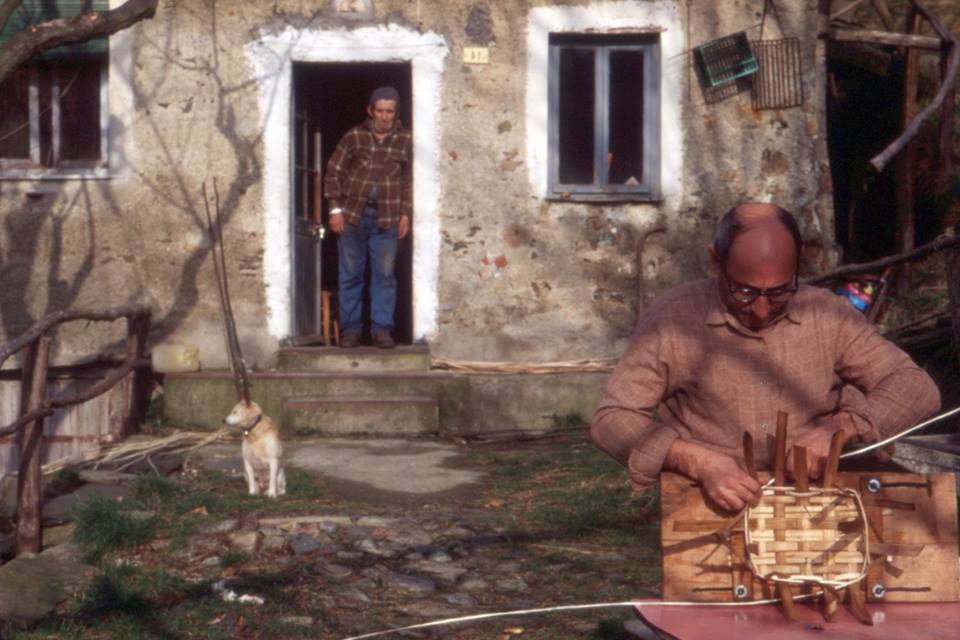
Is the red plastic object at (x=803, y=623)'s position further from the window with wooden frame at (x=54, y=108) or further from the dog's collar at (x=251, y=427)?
the window with wooden frame at (x=54, y=108)

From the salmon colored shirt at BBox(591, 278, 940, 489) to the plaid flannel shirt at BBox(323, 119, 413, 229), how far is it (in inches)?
276

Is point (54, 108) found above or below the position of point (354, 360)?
above

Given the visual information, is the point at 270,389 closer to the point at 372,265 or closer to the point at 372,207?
the point at 372,265

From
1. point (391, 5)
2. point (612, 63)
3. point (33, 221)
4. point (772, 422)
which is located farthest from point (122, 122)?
point (772, 422)

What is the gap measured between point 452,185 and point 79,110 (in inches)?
118

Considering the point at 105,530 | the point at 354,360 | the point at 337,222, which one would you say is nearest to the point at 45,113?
the point at 337,222

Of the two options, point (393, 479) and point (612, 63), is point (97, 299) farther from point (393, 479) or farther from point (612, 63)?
point (612, 63)

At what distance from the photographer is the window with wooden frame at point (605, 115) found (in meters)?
10.2

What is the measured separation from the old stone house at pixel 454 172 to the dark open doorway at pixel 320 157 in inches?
13.6

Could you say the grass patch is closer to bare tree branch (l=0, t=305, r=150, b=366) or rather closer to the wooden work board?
bare tree branch (l=0, t=305, r=150, b=366)

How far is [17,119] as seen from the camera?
1045cm

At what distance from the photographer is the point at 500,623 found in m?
5.22

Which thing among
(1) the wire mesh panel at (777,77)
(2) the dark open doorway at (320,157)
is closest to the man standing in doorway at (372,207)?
(2) the dark open doorway at (320,157)

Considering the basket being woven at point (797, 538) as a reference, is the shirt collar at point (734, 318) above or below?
above
